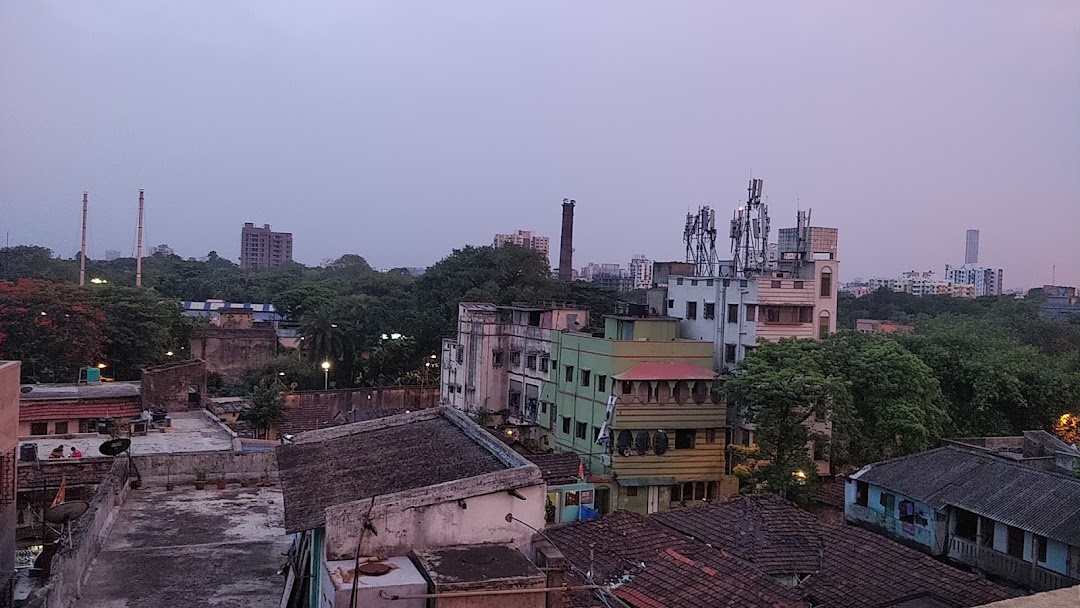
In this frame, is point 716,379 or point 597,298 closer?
point 716,379

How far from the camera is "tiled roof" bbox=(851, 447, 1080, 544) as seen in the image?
58.2ft

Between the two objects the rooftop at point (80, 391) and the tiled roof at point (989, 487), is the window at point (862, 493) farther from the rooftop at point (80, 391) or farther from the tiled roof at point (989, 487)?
the rooftop at point (80, 391)

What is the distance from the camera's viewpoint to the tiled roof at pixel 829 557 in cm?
1433

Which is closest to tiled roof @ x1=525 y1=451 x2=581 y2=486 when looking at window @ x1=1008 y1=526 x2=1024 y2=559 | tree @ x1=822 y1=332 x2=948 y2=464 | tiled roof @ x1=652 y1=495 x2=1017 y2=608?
tiled roof @ x1=652 y1=495 x2=1017 y2=608

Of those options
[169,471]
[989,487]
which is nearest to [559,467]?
[989,487]

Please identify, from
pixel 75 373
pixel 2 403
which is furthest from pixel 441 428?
pixel 75 373

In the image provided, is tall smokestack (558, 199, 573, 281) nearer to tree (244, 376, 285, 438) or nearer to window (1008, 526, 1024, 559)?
tree (244, 376, 285, 438)

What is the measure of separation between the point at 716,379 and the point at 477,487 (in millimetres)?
19005

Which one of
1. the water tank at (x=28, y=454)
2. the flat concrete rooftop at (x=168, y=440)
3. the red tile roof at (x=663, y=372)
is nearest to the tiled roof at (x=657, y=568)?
the red tile roof at (x=663, y=372)

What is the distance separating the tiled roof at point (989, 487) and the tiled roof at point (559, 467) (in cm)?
739

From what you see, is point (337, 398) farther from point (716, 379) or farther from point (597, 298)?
point (716, 379)

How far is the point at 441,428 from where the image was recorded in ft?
42.1

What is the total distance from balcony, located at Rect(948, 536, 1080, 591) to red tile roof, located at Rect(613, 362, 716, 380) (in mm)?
8907

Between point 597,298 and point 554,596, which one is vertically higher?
point 597,298
